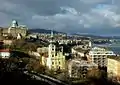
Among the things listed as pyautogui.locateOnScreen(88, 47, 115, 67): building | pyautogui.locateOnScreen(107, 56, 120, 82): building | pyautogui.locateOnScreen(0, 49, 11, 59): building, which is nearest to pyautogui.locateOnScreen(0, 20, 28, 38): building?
pyautogui.locateOnScreen(0, 49, 11, 59): building

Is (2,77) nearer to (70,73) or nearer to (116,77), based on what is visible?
(70,73)

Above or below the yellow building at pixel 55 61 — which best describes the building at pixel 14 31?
above

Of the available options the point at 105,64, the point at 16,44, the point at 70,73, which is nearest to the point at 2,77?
the point at 70,73

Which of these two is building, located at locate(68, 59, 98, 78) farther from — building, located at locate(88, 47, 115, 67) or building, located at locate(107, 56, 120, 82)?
building, located at locate(88, 47, 115, 67)

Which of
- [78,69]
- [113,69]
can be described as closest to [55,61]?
[78,69]

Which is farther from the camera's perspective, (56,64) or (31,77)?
(56,64)

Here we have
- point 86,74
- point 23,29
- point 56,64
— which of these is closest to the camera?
point 86,74

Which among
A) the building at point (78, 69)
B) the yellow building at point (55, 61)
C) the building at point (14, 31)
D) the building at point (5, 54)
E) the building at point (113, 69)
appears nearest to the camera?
the building at point (78, 69)

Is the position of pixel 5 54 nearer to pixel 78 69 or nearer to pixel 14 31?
pixel 78 69

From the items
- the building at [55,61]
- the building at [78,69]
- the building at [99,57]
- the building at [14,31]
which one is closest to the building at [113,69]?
the building at [78,69]

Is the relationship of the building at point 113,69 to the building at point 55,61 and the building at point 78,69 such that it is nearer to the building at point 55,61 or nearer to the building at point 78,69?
the building at point 78,69

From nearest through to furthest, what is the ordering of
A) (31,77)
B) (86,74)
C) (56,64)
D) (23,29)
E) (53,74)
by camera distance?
1. (31,77)
2. (86,74)
3. (53,74)
4. (56,64)
5. (23,29)
